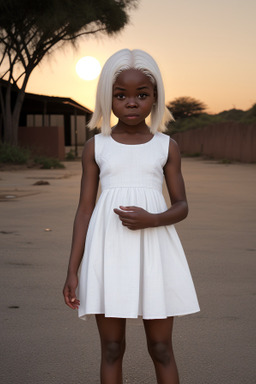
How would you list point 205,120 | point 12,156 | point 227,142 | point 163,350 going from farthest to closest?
point 205,120 → point 227,142 → point 12,156 → point 163,350

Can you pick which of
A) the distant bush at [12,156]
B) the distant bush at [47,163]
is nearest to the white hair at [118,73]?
the distant bush at [12,156]

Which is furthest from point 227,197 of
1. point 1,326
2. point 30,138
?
point 30,138

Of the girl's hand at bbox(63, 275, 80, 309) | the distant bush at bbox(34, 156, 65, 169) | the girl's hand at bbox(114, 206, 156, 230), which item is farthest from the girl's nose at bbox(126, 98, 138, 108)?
the distant bush at bbox(34, 156, 65, 169)

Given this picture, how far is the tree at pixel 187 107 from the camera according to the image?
77812 mm

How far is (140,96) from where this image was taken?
209 centimetres

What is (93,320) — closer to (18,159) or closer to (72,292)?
(72,292)

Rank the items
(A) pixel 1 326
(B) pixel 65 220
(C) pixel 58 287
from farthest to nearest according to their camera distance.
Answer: (B) pixel 65 220 → (C) pixel 58 287 → (A) pixel 1 326

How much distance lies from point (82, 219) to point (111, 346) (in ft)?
1.49

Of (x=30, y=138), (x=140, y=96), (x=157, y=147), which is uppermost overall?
(x=140, y=96)

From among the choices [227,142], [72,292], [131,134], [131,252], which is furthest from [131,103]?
[227,142]

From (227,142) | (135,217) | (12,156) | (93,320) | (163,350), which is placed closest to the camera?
(135,217)

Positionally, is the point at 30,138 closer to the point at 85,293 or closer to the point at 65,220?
the point at 65,220

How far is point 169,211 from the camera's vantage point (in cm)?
204

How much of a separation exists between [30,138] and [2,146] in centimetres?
530
